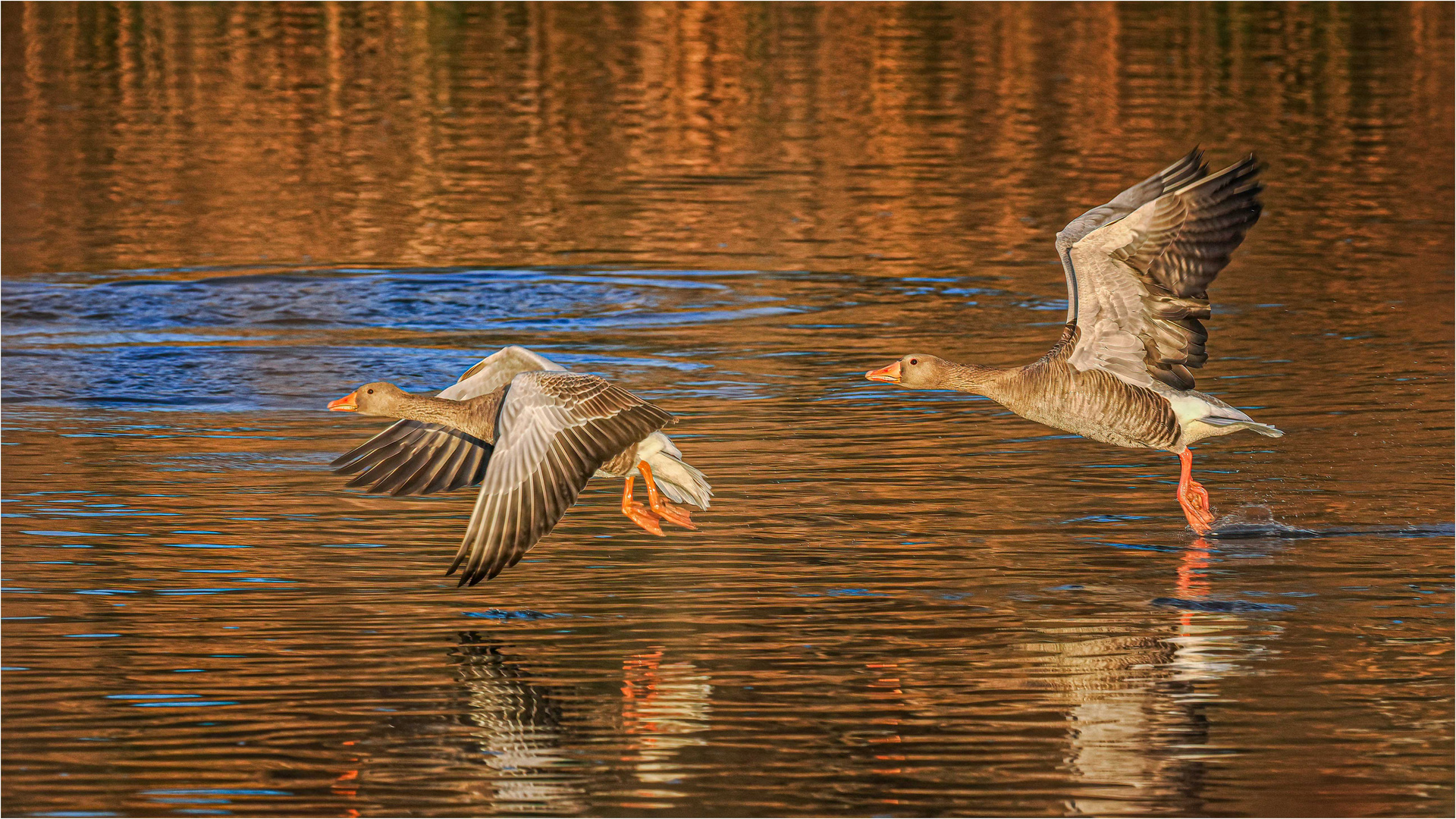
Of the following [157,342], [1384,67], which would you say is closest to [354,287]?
[157,342]

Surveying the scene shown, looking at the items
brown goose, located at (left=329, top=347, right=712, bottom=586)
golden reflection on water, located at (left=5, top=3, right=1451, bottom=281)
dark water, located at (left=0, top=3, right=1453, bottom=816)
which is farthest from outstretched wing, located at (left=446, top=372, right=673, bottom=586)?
golden reflection on water, located at (left=5, top=3, right=1451, bottom=281)

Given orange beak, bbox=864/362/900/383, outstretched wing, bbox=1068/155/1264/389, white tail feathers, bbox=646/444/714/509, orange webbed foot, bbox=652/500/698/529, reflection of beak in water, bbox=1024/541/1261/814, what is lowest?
reflection of beak in water, bbox=1024/541/1261/814

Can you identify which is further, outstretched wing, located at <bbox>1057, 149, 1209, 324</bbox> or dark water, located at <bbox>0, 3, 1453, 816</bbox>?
outstretched wing, located at <bbox>1057, 149, 1209, 324</bbox>

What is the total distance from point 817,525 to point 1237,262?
36.0 feet

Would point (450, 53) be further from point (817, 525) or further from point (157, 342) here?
point (817, 525)

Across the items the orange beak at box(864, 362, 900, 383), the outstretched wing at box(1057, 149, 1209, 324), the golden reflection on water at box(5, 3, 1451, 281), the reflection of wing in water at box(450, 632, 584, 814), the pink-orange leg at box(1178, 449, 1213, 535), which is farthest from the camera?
the golden reflection on water at box(5, 3, 1451, 281)

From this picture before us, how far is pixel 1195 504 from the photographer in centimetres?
1195

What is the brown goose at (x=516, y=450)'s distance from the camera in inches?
391

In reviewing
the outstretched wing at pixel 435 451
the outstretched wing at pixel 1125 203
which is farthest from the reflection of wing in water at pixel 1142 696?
the outstretched wing at pixel 435 451

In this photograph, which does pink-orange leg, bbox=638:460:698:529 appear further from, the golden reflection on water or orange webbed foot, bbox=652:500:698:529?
the golden reflection on water

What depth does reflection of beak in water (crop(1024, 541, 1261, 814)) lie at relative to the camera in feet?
26.2

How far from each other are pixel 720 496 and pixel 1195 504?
2.89 meters

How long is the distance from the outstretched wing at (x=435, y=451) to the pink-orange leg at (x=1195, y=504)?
12.3 feet

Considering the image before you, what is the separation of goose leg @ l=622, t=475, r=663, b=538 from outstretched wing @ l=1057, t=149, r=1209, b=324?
2.77 m
